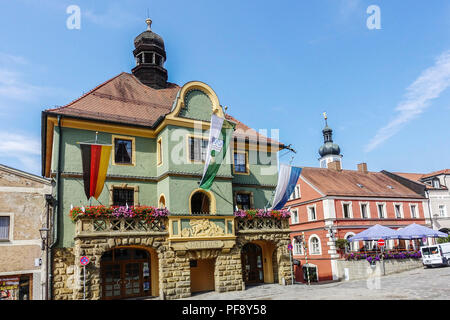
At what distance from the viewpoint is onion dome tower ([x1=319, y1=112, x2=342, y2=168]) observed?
66.9m

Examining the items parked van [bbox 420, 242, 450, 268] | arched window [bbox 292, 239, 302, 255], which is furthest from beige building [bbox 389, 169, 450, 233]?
arched window [bbox 292, 239, 302, 255]

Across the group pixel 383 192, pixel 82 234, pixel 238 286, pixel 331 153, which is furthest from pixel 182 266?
pixel 331 153

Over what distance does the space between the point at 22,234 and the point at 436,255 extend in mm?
30411

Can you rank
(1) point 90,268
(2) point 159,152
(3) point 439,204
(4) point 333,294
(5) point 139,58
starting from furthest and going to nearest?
(3) point 439,204 < (5) point 139,58 < (2) point 159,152 < (4) point 333,294 < (1) point 90,268

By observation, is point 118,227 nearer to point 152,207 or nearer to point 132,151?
point 152,207

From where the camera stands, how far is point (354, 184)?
39.9m

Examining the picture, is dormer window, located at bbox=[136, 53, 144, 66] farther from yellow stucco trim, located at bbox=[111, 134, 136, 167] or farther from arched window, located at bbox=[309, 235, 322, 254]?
arched window, located at bbox=[309, 235, 322, 254]

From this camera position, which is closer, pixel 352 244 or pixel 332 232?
pixel 332 232

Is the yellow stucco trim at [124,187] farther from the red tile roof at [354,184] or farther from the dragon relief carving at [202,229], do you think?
the red tile roof at [354,184]

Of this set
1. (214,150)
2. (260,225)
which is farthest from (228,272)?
(214,150)

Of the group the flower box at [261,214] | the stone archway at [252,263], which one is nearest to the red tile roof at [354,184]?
the stone archway at [252,263]

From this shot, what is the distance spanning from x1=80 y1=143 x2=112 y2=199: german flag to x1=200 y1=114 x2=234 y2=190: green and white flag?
5074 mm
